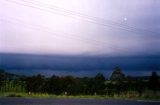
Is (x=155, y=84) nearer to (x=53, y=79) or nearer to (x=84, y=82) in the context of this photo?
(x=84, y=82)

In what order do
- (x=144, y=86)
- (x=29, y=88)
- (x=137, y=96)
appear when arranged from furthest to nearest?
(x=29, y=88) < (x=144, y=86) < (x=137, y=96)

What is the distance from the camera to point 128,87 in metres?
130

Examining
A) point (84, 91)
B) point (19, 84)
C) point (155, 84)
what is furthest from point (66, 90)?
point (155, 84)

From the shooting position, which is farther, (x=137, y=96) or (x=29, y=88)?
(x=29, y=88)

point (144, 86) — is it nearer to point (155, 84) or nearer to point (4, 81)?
point (155, 84)

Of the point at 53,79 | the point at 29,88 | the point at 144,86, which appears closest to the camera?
the point at 144,86

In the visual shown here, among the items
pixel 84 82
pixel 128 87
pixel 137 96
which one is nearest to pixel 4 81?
pixel 84 82

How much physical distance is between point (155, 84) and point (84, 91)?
23048mm

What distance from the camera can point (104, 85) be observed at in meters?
143

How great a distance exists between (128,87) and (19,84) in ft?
129

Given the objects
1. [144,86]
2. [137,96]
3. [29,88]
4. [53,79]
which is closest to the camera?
[137,96]

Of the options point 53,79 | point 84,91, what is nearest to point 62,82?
point 53,79

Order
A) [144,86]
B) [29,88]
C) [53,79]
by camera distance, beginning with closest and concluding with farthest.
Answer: [144,86], [29,88], [53,79]

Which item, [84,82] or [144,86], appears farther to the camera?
[84,82]
